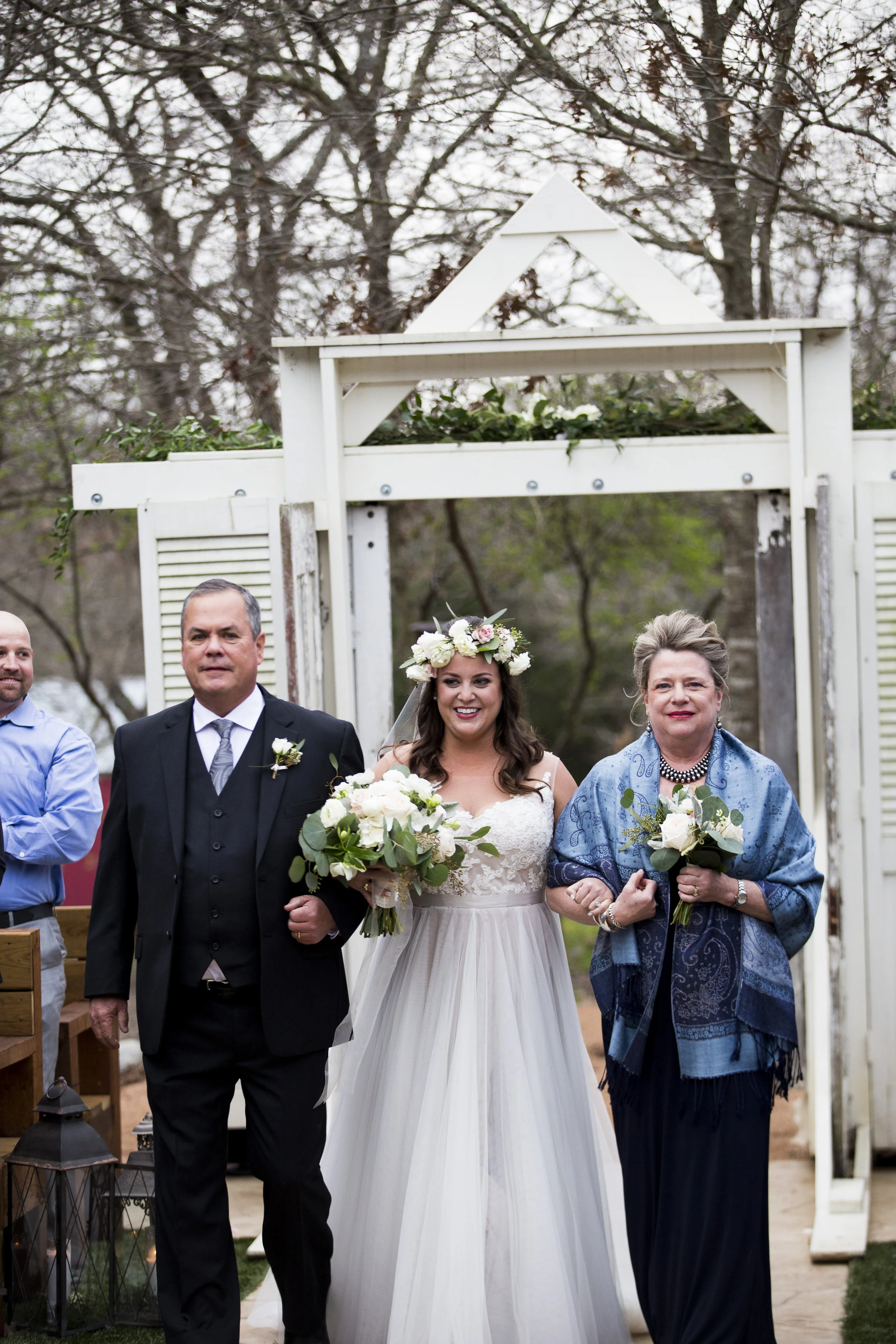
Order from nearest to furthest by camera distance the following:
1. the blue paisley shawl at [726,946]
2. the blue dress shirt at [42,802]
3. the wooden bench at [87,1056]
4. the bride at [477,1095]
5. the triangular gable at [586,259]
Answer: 1. the blue paisley shawl at [726,946]
2. the bride at [477,1095]
3. the blue dress shirt at [42,802]
4. the wooden bench at [87,1056]
5. the triangular gable at [586,259]

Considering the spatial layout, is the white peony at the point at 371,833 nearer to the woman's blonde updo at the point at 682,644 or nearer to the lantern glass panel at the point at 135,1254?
Answer: the woman's blonde updo at the point at 682,644

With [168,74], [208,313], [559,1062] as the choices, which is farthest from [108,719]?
[559,1062]

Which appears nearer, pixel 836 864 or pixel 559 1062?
pixel 559 1062

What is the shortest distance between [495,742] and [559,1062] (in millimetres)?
986

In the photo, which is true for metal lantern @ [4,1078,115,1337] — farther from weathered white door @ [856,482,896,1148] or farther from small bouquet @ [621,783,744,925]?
weathered white door @ [856,482,896,1148]

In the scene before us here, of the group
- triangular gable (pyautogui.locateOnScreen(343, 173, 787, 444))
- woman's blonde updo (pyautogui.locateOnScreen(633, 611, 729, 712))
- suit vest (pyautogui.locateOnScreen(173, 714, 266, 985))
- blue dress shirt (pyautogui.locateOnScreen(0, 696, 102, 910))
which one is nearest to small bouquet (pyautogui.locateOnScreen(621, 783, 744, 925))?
woman's blonde updo (pyautogui.locateOnScreen(633, 611, 729, 712))

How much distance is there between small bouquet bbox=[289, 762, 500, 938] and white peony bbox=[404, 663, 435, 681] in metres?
0.39

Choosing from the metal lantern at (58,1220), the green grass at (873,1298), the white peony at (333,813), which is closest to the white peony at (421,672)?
the white peony at (333,813)

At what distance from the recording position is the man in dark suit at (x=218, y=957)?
357 centimetres

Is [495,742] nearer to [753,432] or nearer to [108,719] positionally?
[753,432]

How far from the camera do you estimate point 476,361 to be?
5.43 m

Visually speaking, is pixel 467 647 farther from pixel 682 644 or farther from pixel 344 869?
pixel 344 869

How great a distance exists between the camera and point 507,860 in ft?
13.3

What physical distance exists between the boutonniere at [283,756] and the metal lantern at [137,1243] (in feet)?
4.84
